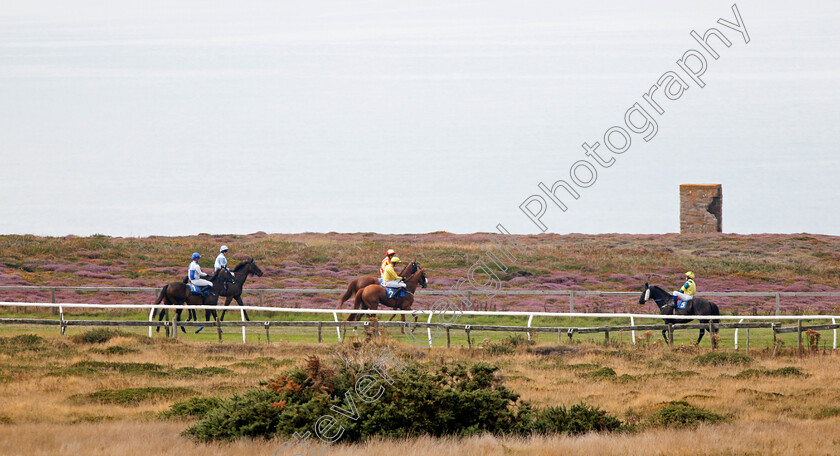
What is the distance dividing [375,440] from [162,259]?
32778 mm

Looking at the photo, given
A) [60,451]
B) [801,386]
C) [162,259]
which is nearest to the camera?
[60,451]

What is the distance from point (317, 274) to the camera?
39.9 metres

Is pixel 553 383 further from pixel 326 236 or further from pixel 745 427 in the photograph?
pixel 326 236

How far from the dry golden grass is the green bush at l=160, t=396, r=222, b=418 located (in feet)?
0.95

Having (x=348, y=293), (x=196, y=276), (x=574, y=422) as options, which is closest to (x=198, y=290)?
(x=196, y=276)

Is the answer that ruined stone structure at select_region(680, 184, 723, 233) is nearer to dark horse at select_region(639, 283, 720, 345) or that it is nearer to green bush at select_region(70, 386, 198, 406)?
dark horse at select_region(639, 283, 720, 345)

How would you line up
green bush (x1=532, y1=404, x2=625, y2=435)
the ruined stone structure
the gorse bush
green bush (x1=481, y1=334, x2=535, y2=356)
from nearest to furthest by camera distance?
the gorse bush
green bush (x1=532, y1=404, x2=625, y2=435)
green bush (x1=481, y1=334, x2=535, y2=356)
the ruined stone structure

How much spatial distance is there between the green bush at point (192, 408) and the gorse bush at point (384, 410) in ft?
3.67

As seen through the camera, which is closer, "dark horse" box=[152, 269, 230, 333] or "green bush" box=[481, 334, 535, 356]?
"green bush" box=[481, 334, 535, 356]

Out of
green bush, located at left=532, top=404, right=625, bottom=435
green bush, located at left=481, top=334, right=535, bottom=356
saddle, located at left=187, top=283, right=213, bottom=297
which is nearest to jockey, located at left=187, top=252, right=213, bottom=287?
saddle, located at left=187, top=283, right=213, bottom=297

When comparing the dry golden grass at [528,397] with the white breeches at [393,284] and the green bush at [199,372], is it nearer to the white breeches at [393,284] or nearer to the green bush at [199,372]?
the green bush at [199,372]

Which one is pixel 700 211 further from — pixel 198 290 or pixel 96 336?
pixel 96 336

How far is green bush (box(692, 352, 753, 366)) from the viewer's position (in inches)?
727

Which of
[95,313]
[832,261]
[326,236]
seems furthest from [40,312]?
[832,261]
